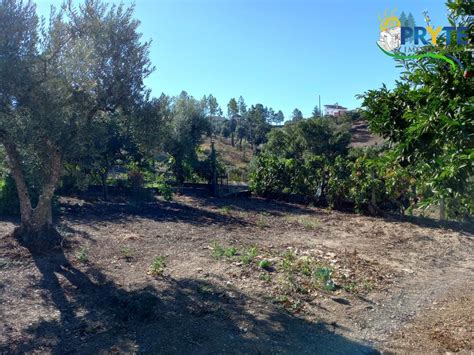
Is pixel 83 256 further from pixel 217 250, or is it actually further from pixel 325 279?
pixel 325 279

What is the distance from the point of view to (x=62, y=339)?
446cm

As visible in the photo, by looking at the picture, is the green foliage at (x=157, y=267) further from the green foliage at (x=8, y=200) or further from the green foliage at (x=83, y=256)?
the green foliage at (x=8, y=200)

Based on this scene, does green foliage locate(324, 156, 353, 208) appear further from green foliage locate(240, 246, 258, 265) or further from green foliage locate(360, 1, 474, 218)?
green foliage locate(360, 1, 474, 218)

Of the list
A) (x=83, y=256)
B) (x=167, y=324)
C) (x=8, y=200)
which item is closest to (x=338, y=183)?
(x=83, y=256)

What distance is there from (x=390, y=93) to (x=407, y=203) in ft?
33.3

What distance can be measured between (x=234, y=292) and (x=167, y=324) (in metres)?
1.36

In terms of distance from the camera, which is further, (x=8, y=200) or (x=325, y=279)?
(x=8, y=200)

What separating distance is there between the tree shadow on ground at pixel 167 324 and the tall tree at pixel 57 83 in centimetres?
222

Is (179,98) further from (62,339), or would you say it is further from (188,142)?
(62,339)

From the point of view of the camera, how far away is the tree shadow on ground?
171 inches

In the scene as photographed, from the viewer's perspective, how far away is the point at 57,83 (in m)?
6.48

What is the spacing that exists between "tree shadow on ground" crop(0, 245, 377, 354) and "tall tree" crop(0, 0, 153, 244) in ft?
7.27

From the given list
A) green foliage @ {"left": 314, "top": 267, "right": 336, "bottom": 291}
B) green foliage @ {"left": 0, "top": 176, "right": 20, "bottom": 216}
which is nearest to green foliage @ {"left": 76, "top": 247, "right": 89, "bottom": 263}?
green foliage @ {"left": 314, "top": 267, "right": 336, "bottom": 291}

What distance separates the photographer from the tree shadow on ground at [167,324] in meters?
4.33
